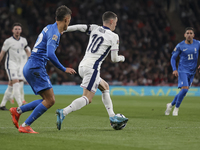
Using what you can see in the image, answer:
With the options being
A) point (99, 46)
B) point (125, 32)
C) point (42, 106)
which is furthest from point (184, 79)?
point (125, 32)

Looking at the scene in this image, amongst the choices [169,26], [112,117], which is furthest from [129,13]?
[112,117]

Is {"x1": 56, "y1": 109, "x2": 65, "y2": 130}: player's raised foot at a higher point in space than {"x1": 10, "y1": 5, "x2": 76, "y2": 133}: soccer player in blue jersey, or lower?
lower

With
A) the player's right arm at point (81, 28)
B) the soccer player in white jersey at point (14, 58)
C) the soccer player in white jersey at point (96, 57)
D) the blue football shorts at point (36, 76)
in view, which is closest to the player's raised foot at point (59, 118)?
the soccer player in white jersey at point (96, 57)

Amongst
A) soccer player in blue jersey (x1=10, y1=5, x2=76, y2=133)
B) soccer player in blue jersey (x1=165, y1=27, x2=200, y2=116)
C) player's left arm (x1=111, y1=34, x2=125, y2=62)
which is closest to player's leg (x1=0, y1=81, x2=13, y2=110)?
soccer player in blue jersey (x1=165, y1=27, x2=200, y2=116)

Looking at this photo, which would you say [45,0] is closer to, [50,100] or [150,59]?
[150,59]

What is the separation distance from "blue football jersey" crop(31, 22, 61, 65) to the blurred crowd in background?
16526 millimetres

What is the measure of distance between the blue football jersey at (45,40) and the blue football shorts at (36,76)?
0.11 metres

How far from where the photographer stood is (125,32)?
26688 mm

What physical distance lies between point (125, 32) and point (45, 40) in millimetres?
21059

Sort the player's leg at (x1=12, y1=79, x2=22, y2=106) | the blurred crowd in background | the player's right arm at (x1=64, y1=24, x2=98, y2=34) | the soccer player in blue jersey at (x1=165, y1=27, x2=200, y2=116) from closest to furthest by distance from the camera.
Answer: the player's right arm at (x1=64, y1=24, x2=98, y2=34)
the soccer player in blue jersey at (x1=165, y1=27, x2=200, y2=116)
the player's leg at (x1=12, y1=79, x2=22, y2=106)
the blurred crowd in background

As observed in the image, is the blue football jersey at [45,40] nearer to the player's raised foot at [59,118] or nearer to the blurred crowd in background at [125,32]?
the player's raised foot at [59,118]

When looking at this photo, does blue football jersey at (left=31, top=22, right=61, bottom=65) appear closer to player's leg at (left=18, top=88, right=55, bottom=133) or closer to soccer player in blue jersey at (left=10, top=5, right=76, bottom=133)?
soccer player in blue jersey at (left=10, top=5, right=76, bottom=133)

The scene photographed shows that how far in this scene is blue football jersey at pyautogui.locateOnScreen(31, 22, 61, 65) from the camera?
5707 mm

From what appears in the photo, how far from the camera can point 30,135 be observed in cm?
555
